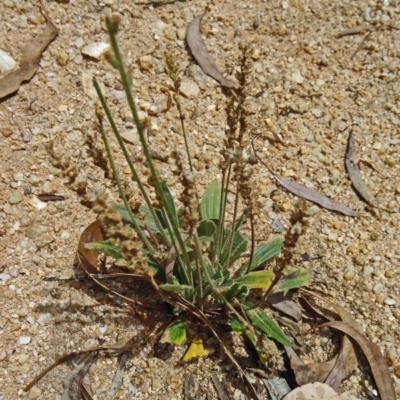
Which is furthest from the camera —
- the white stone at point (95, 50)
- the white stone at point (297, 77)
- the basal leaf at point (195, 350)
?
the white stone at point (297, 77)

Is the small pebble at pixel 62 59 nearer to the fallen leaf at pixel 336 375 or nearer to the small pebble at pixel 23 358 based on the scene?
the small pebble at pixel 23 358

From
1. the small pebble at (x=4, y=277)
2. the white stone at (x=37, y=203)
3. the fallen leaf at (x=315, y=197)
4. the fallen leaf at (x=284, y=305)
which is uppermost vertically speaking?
the fallen leaf at (x=315, y=197)

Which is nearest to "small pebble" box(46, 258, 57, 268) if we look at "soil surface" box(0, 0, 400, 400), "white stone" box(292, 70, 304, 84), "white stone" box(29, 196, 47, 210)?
"soil surface" box(0, 0, 400, 400)

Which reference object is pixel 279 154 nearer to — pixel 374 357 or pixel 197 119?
pixel 197 119

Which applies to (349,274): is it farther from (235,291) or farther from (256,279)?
(235,291)

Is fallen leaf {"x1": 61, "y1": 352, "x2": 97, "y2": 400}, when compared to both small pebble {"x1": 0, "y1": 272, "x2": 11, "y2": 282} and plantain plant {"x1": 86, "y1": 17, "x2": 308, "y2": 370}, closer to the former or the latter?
plantain plant {"x1": 86, "y1": 17, "x2": 308, "y2": 370}

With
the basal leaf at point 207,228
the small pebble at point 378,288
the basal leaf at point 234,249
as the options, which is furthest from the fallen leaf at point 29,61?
the small pebble at point 378,288

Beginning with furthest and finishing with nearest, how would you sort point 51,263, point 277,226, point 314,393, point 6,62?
point 6,62 → point 277,226 → point 51,263 → point 314,393

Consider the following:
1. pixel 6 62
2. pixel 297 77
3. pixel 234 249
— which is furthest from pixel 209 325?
pixel 6 62
